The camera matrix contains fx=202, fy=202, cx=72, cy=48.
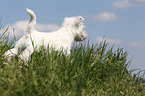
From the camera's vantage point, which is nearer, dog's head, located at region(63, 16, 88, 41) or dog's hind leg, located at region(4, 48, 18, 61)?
dog's hind leg, located at region(4, 48, 18, 61)

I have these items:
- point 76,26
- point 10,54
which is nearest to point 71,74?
point 10,54

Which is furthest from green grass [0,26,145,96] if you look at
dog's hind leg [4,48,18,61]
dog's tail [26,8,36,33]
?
dog's tail [26,8,36,33]

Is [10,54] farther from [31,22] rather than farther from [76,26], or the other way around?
[76,26]

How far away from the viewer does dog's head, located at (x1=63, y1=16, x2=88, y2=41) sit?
631 centimetres

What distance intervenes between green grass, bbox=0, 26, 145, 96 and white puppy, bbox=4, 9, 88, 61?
0.22m

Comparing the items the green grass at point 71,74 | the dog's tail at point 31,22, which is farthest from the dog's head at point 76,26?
the dog's tail at point 31,22

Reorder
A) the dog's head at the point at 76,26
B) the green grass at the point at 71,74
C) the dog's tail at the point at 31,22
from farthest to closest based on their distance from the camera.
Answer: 1. the dog's head at the point at 76,26
2. the dog's tail at the point at 31,22
3. the green grass at the point at 71,74

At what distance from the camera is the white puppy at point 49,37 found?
525cm

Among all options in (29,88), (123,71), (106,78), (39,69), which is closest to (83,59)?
(106,78)

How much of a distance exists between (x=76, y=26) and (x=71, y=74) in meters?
2.43

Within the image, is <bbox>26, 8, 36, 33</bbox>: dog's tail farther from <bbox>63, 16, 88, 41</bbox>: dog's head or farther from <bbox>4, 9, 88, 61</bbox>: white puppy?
<bbox>63, 16, 88, 41</bbox>: dog's head

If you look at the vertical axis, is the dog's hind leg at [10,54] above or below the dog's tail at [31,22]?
below

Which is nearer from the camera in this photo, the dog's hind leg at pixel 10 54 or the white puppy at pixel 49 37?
the white puppy at pixel 49 37

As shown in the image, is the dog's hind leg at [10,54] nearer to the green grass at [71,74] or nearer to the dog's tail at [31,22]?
the green grass at [71,74]
